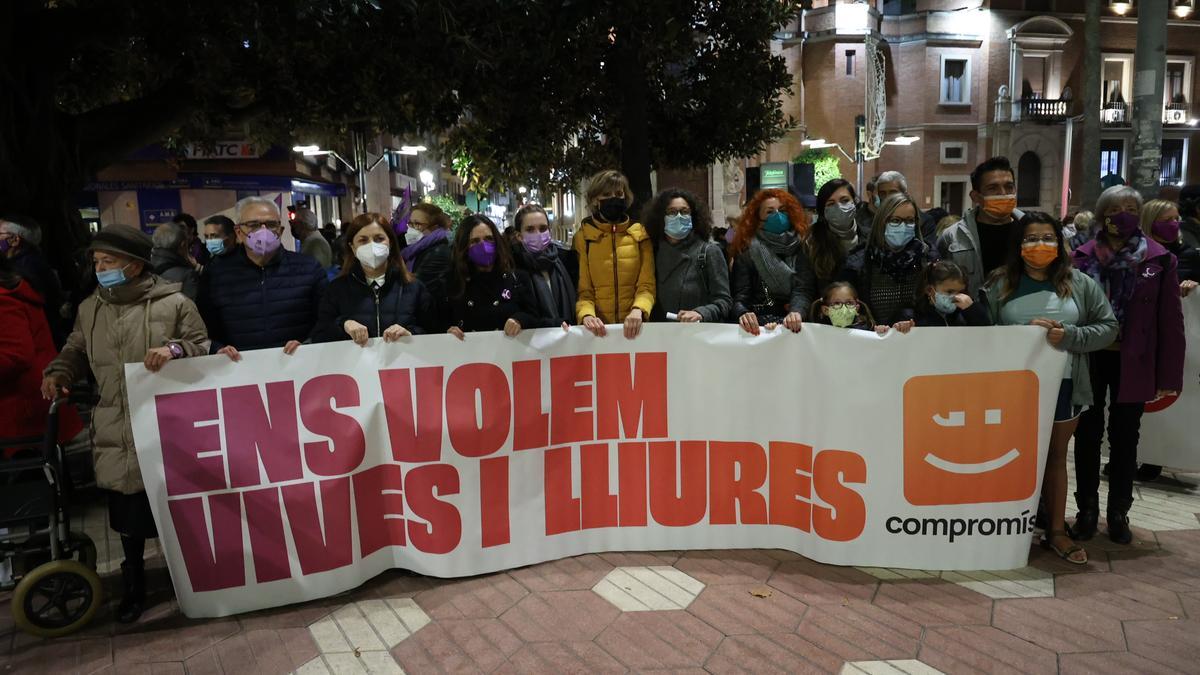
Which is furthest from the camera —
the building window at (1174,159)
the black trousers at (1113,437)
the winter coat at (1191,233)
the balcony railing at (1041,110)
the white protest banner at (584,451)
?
the building window at (1174,159)

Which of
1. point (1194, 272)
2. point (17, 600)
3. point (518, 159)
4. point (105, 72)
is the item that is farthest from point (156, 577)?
point (105, 72)

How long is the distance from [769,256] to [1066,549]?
216cm

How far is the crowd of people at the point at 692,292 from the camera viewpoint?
3734 mm

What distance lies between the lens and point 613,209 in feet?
14.9

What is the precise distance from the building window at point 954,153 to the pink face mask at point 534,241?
38.7 m

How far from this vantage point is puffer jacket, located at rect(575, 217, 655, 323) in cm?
457

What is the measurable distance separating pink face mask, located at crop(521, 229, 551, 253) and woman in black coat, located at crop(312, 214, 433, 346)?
78 cm

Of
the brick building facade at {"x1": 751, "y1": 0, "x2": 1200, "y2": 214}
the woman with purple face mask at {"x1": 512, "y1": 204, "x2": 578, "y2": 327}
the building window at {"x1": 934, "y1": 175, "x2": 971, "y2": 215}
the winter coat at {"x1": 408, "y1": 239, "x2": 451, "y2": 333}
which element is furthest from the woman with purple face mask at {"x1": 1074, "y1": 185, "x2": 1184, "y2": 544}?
the building window at {"x1": 934, "y1": 175, "x2": 971, "y2": 215}

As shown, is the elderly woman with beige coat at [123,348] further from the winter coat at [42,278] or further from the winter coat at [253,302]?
the winter coat at [42,278]

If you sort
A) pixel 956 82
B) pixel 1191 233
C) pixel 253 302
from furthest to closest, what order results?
1. pixel 956 82
2. pixel 1191 233
3. pixel 253 302

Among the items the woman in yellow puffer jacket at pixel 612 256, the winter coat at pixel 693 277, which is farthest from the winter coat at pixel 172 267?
the winter coat at pixel 693 277

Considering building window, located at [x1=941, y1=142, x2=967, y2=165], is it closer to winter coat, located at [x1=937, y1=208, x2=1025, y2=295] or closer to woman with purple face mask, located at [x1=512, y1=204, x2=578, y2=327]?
winter coat, located at [x1=937, y1=208, x2=1025, y2=295]

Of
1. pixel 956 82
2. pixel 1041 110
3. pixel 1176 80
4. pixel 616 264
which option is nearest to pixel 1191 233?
pixel 616 264

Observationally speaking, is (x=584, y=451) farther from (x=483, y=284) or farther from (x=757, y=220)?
(x=757, y=220)
